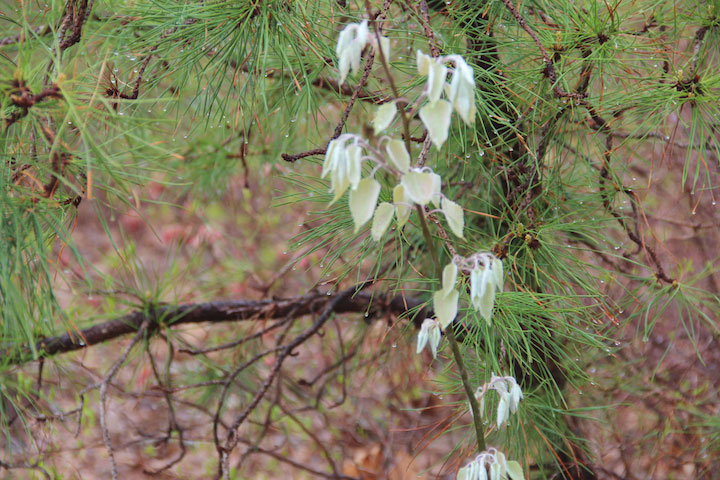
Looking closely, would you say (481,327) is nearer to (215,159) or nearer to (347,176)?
(347,176)

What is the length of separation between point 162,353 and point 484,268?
1.89 meters

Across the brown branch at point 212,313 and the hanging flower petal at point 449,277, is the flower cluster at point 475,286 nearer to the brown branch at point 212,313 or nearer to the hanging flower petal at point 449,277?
the hanging flower petal at point 449,277

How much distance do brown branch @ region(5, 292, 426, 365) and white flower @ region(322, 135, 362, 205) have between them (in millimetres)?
607

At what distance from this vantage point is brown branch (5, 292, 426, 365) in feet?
3.41

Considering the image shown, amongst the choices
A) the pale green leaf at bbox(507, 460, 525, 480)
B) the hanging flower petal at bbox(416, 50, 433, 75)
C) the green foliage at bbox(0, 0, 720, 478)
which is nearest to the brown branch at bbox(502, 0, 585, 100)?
the green foliage at bbox(0, 0, 720, 478)

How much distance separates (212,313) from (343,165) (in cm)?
77

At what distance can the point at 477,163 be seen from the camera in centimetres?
85

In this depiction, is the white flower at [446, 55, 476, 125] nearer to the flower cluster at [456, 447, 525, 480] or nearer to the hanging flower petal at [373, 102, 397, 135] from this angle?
the hanging flower petal at [373, 102, 397, 135]

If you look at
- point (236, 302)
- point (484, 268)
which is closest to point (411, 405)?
point (236, 302)

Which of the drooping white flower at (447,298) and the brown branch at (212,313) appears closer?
the drooping white flower at (447,298)

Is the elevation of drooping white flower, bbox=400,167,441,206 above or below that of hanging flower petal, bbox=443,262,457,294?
above

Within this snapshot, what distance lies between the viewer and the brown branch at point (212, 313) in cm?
104

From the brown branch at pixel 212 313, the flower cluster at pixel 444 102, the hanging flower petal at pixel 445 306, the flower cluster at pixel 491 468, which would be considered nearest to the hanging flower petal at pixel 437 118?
the flower cluster at pixel 444 102

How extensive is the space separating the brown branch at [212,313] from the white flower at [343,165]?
607 millimetres
